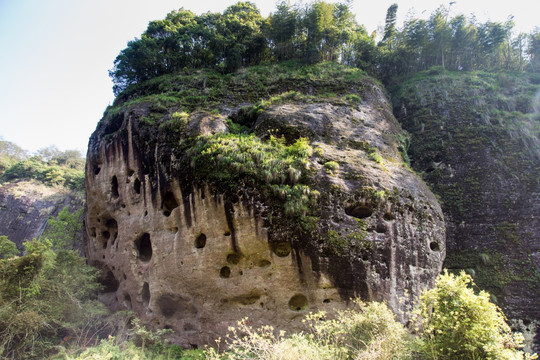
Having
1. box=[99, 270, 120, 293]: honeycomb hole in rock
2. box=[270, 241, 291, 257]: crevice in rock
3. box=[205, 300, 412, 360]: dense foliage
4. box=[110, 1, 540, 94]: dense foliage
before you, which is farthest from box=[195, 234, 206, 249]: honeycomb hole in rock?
box=[110, 1, 540, 94]: dense foliage

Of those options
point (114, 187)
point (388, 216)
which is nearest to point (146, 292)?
point (114, 187)

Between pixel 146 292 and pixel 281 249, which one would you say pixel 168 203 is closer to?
pixel 146 292

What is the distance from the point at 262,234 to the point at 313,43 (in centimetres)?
1715

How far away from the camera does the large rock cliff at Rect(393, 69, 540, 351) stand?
13938 millimetres

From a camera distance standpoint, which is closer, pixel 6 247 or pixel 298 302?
pixel 298 302

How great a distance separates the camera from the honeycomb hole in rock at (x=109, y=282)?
16.3 meters

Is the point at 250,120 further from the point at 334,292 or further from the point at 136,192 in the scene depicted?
the point at 334,292

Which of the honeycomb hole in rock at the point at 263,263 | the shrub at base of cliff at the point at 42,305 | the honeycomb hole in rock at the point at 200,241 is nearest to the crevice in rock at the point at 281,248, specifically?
the honeycomb hole in rock at the point at 263,263

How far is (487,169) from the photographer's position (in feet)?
55.2

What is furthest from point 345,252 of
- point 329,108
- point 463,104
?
point 463,104

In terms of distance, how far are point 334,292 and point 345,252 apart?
4.77ft

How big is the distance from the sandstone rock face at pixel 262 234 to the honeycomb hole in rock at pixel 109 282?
94mm

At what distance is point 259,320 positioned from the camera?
37.7 ft

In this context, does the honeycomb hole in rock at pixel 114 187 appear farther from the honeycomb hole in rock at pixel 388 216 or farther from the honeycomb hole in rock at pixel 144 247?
the honeycomb hole in rock at pixel 388 216
